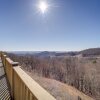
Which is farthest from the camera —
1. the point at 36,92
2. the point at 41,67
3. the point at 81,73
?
the point at 41,67

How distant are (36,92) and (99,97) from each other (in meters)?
41.8

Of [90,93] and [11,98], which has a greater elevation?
[11,98]

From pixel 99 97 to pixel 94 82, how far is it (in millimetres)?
12560

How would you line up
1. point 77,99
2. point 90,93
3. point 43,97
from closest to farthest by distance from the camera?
point 43,97
point 77,99
point 90,93

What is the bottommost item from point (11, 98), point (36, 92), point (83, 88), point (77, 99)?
point (83, 88)

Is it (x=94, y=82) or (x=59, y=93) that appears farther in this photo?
(x=94, y=82)

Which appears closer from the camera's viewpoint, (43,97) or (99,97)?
(43,97)

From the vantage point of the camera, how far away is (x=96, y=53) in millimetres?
199875

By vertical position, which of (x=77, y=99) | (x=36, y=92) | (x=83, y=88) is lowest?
(x=83, y=88)

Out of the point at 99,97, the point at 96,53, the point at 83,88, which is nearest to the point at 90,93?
the point at 99,97

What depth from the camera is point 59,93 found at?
90.6 ft

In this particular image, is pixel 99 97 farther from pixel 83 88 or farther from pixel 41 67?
pixel 41 67

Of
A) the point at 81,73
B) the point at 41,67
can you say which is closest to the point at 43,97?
the point at 81,73

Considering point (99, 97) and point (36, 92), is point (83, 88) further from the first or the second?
point (36, 92)
